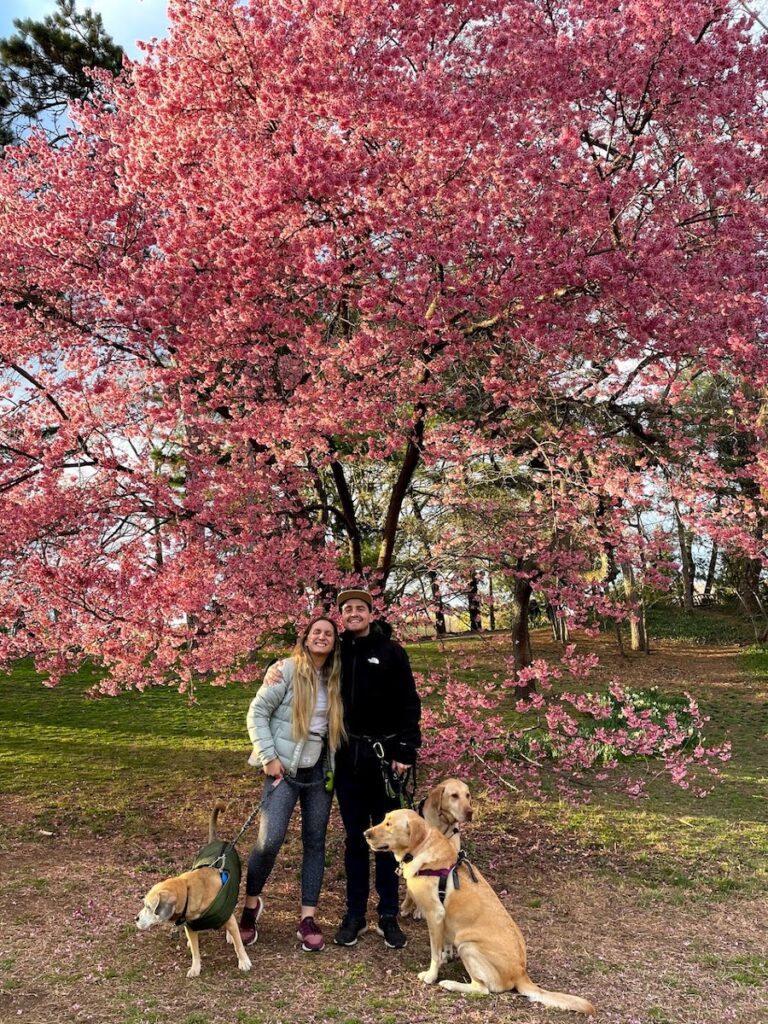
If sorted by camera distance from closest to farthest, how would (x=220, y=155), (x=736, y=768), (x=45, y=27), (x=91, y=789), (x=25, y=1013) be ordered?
(x=25, y=1013) < (x=220, y=155) < (x=91, y=789) < (x=736, y=768) < (x=45, y=27)

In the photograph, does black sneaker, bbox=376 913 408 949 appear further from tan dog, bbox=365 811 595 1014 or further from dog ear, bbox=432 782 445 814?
dog ear, bbox=432 782 445 814

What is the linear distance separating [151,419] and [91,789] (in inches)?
162

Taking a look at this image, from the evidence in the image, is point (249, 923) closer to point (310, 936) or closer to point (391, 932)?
point (310, 936)

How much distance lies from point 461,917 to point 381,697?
1131 mm

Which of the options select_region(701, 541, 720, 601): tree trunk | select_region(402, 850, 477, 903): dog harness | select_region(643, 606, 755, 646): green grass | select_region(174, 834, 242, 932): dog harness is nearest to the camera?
select_region(174, 834, 242, 932): dog harness

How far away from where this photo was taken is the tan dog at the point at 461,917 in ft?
11.3

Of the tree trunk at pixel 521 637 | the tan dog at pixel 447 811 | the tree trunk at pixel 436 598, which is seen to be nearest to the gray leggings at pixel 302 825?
the tan dog at pixel 447 811

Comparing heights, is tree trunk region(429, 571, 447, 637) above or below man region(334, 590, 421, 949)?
above

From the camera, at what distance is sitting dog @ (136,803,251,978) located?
3424 mm

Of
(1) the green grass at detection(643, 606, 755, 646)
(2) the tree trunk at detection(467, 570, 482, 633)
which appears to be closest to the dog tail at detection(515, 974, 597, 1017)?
(2) the tree trunk at detection(467, 570, 482, 633)

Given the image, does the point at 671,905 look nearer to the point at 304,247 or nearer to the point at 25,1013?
the point at 25,1013

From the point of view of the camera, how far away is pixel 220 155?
17.1 feet

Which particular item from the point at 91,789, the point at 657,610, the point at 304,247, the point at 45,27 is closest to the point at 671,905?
the point at 304,247

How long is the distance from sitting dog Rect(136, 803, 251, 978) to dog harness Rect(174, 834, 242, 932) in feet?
0.05
